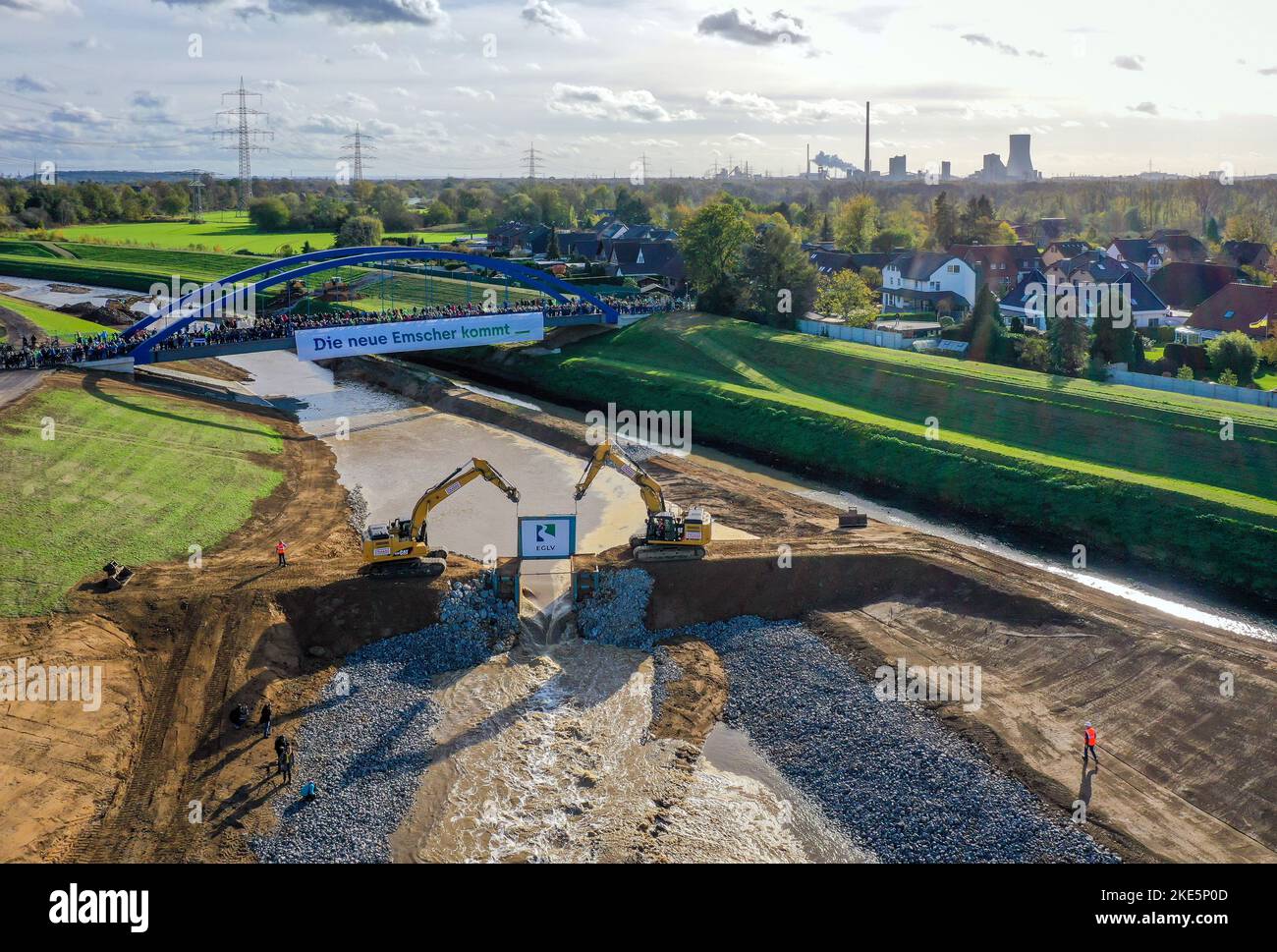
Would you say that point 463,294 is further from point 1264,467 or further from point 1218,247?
point 1218,247

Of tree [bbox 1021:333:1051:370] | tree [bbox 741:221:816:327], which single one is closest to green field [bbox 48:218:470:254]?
tree [bbox 741:221:816:327]

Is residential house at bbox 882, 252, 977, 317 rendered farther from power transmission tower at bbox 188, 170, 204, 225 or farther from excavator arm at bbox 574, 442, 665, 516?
power transmission tower at bbox 188, 170, 204, 225

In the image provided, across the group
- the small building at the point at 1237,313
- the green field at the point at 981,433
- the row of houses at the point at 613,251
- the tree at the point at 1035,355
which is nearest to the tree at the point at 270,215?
the row of houses at the point at 613,251

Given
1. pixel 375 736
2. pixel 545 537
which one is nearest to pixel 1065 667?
pixel 545 537

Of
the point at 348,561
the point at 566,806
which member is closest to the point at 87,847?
the point at 566,806

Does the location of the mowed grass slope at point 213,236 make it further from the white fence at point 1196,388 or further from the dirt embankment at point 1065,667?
the dirt embankment at point 1065,667

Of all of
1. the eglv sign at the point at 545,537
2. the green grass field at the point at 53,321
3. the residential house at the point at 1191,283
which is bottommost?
the eglv sign at the point at 545,537
